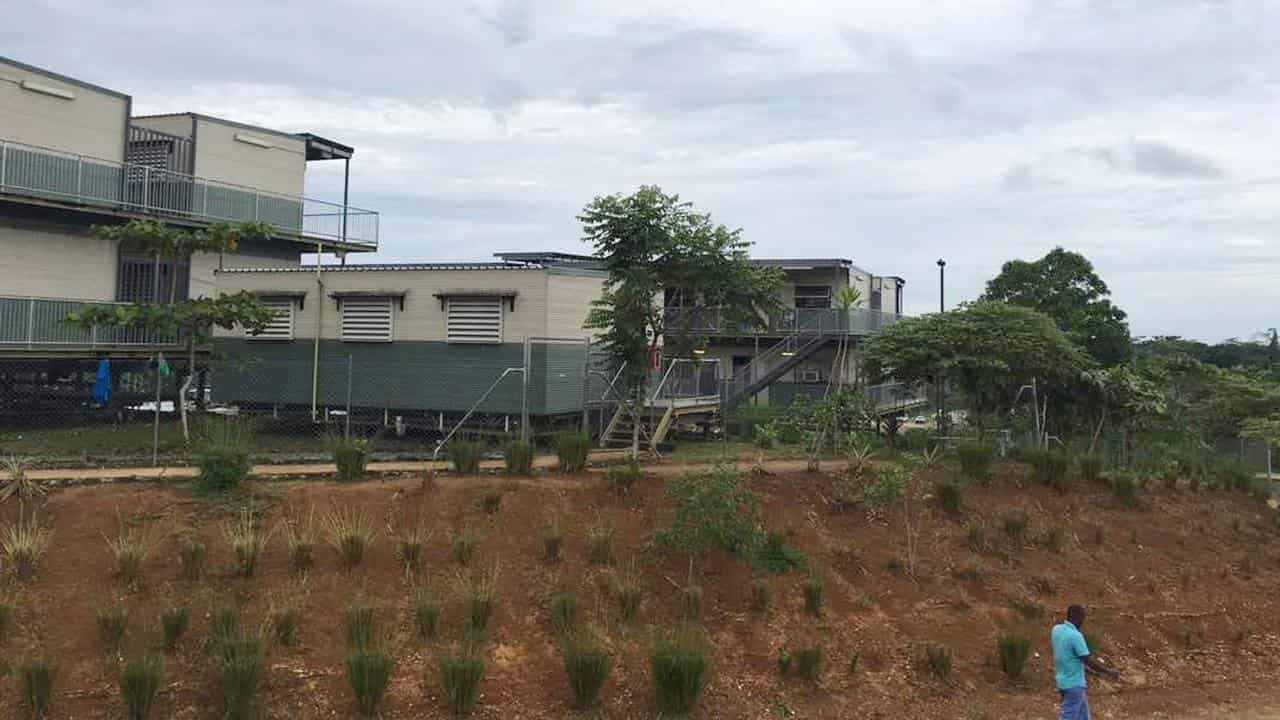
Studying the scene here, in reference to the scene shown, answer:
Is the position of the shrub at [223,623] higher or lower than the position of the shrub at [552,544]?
lower

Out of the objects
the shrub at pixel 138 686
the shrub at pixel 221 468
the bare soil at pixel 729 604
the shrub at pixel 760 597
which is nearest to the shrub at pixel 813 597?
the bare soil at pixel 729 604

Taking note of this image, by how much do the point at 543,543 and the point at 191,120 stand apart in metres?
19.9

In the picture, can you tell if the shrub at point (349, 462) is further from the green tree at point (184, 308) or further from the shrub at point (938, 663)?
the shrub at point (938, 663)

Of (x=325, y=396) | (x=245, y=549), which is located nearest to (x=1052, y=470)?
(x=245, y=549)

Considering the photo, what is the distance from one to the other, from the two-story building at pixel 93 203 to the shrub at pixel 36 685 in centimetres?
1289

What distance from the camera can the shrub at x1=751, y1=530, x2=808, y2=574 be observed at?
43.0ft

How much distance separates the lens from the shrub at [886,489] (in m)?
14.9

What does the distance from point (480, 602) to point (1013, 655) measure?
651 centimetres

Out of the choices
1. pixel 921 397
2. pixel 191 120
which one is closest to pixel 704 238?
pixel 191 120

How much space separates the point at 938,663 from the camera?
11.4m

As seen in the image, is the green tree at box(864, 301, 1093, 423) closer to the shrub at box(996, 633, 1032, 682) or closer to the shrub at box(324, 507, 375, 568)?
the shrub at box(996, 633, 1032, 682)

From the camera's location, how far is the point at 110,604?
10.2 metres

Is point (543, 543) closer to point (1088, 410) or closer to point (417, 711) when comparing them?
point (417, 711)

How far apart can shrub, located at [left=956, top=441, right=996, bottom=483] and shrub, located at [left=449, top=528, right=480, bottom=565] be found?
32.0 ft
